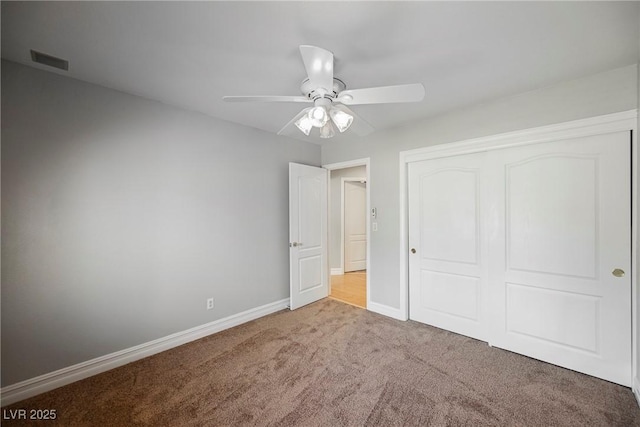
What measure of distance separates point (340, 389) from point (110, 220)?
234 cm

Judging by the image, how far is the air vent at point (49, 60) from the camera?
1779mm

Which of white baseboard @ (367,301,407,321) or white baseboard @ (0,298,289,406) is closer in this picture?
white baseboard @ (0,298,289,406)

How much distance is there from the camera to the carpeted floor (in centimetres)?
170

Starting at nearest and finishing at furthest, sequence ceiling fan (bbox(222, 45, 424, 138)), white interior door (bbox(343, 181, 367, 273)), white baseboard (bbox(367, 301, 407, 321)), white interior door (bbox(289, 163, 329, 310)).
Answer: ceiling fan (bbox(222, 45, 424, 138)) → white baseboard (bbox(367, 301, 407, 321)) → white interior door (bbox(289, 163, 329, 310)) → white interior door (bbox(343, 181, 367, 273))

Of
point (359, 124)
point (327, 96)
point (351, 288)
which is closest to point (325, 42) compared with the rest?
point (327, 96)

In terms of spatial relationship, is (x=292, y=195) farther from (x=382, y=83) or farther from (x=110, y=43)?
(x=110, y=43)

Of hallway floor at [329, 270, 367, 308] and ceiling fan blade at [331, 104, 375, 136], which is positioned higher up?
ceiling fan blade at [331, 104, 375, 136]

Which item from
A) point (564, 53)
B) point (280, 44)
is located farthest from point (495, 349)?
point (280, 44)

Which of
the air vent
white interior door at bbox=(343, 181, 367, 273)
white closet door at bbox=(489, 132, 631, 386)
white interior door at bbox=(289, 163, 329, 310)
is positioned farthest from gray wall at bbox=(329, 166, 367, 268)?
the air vent

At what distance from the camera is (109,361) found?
225 centimetres

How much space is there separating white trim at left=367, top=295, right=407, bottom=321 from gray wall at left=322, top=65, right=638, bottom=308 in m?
0.05

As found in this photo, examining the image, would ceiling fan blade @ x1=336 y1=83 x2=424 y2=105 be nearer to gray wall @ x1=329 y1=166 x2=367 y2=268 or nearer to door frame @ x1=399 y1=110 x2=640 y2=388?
door frame @ x1=399 y1=110 x2=640 y2=388

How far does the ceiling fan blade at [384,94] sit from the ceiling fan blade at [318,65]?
134 millimetres

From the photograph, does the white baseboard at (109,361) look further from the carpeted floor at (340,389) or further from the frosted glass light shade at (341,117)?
the frosted glass light shade at (341,117)
